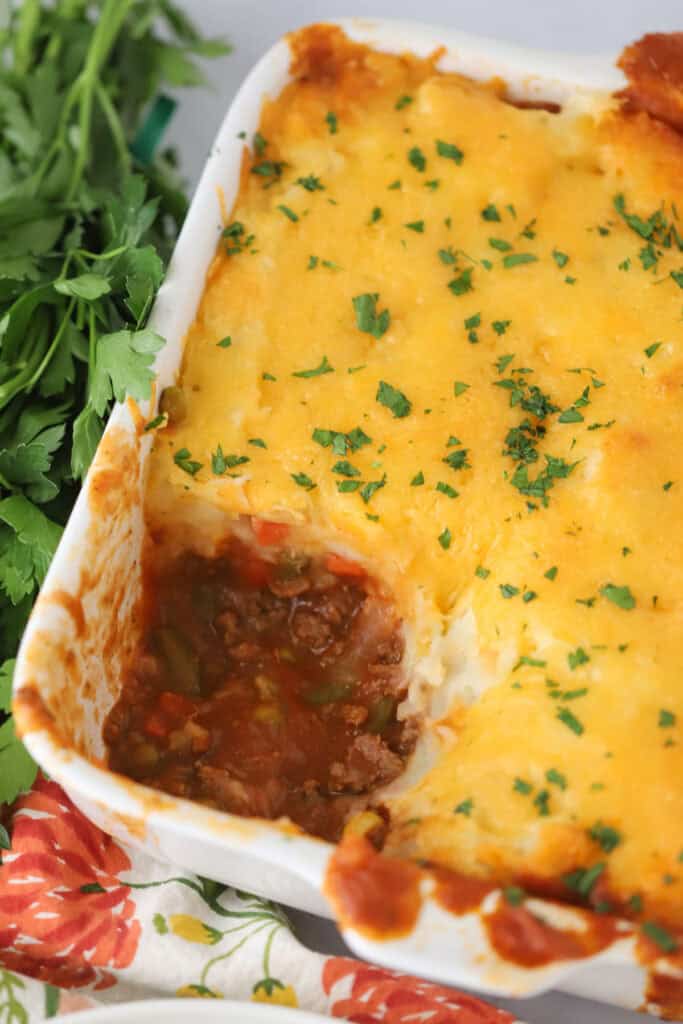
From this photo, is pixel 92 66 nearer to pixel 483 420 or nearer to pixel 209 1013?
pixel 483 420

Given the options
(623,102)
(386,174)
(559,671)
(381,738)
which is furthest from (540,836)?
(623,102)

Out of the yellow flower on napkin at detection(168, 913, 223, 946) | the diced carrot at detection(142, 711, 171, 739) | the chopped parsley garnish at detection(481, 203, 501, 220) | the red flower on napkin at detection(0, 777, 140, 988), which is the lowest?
the red flower on napkin at detection(0, 777, 140, 988)

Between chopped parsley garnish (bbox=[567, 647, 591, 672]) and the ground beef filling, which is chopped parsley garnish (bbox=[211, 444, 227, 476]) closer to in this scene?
the ground beef filling

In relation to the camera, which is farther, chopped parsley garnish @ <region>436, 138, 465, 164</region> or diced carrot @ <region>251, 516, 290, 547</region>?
chopped parsley garnish @ <region>436, 138, 465, 164</region>

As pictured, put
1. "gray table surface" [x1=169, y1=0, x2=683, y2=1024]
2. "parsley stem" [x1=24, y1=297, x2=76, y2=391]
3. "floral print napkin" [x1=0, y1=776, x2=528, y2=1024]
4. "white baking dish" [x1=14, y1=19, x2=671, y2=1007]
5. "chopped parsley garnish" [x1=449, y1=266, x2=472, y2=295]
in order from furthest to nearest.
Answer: "gray table surface" [x1=169, y1=0, x2=683, y2=1024], "parsley stem" [x1=24, y1=297, x2=76, y2=391], "chopped parsley garnish" [x1=449, y1=266, x2=472, y2=295], "floral print napkin" [x1=0, y1=776, x2=528, y2=1024], "white baking dish" [x1=14, y1=19, x2=671, y2=1007]

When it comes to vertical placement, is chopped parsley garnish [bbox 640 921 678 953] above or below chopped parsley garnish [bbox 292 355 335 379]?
below

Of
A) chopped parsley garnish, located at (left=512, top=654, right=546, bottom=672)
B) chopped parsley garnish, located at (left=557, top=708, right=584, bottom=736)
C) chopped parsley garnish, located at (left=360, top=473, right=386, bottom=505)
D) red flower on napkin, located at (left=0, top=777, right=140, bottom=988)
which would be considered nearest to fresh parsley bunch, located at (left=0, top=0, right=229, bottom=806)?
red flower on napkin, located at (left=0, top=777, right=140, bottom=988)

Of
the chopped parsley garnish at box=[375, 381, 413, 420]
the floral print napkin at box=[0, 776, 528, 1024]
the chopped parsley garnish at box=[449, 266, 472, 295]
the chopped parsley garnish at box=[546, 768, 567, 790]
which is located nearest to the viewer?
the chopped parsley garnish at box=[546, 768, 567, 790]

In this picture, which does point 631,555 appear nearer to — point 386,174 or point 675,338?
point 675,338
